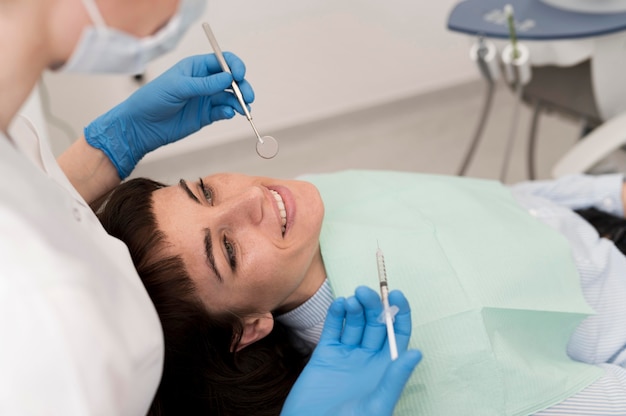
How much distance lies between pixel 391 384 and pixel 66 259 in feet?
1.54

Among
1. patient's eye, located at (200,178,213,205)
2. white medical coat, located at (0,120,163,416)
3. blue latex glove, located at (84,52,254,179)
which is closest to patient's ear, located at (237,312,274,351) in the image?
patient's eye, located at (200,178,213,205)

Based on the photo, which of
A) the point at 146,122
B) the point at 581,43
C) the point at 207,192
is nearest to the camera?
the point at 207,192

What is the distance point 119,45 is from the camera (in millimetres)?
529

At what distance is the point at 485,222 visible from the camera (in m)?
1.39

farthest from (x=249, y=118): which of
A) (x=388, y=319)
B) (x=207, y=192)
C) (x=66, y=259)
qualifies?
(x=66, y=259)

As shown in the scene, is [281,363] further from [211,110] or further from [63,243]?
[63,243]

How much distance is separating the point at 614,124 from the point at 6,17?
1.46m

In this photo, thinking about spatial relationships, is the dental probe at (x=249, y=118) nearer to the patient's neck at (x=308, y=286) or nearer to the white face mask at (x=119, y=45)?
the patient's neck at (x=308, y=286)

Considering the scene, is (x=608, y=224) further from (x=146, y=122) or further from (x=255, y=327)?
(x=146, y=122)

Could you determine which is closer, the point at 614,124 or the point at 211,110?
the point at 211,110

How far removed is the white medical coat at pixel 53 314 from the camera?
578mm

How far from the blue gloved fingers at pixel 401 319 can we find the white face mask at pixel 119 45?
535mm

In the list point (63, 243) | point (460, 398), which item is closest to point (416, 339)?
point (460, 398)

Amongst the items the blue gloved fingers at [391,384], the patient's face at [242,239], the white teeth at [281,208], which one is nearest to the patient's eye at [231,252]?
the patient's face at [242,239]
